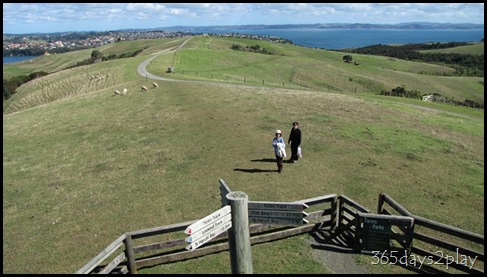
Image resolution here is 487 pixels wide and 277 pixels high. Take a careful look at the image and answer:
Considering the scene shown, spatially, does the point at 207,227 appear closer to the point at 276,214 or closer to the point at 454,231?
the point at 276,214

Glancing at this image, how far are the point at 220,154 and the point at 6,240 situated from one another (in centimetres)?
1063

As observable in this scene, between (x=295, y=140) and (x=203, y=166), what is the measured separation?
5033 millimetres

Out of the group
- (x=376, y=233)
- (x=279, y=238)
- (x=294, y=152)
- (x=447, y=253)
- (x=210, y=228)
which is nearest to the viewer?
(x=210, y=228)

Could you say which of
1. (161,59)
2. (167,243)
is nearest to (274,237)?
(167,243)

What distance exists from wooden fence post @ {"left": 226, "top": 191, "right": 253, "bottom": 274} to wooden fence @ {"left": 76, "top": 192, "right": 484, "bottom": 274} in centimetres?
78

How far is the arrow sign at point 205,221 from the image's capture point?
632 cm

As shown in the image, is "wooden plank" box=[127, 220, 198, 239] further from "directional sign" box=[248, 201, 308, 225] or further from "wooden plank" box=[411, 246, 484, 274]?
"wooden plank" box=[411, 246, 484, 274]

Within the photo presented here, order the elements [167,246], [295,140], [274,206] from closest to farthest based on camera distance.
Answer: [274,206]
[167,246]
[295,140]

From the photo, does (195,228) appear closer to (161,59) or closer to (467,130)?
(467,130)

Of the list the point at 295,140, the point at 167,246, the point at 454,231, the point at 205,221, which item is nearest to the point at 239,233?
the point at 205,221

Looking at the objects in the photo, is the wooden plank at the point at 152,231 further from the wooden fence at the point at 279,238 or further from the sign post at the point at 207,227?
the sign post at the point at 207,227

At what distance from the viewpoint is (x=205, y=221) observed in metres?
6.60

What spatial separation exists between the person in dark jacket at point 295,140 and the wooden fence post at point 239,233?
9634 mm

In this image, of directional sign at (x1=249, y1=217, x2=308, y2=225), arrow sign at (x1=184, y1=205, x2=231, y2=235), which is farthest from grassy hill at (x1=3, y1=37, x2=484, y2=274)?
arrow sign at (x1=184, y1=205, x2=231, y2=235)
